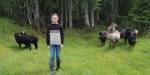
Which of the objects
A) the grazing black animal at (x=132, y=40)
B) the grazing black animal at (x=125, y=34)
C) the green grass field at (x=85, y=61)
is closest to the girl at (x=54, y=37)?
the green grass field at (x=85, y=61)

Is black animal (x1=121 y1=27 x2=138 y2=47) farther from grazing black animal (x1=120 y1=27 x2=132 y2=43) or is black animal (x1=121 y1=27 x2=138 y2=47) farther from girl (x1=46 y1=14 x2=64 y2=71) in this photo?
girl (x1=46 y1=14 x2=64 y2=71)

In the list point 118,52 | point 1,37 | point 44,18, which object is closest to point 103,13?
point 44,18

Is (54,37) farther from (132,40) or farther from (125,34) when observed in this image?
(125,34)

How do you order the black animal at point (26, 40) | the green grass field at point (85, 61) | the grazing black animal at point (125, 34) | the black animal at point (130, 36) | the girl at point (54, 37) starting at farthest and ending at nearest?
1. the grazing black animal at point (125, 34)
2. the black animal at point (130, 36)
3. the black animal at point (26, 40)
4. the green grass field at point (85, 61)
5. the girl at point (54, 37)

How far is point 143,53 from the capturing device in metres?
27.6

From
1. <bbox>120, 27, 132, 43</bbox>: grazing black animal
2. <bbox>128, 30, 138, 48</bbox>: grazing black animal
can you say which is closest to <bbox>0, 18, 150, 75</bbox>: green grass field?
<bbox>128, 30, 138, 48</bbox>: grazing black animal

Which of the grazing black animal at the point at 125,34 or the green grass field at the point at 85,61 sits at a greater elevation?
the grazing black animal at the point at 125,34

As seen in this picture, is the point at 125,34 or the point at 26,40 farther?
the point at 125,34

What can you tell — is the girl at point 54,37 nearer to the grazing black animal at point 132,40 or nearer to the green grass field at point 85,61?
the green grass field at point 85,61

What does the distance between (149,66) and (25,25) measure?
24.7 metres

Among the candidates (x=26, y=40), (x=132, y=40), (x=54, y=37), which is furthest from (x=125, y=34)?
(x=54, y=37)

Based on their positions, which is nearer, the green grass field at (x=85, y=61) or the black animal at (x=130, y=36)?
the green grass field at (x=85, y=61)

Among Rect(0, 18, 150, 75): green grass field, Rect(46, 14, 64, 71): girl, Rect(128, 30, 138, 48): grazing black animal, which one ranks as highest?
Rect(46, 14, 64, 71): girl

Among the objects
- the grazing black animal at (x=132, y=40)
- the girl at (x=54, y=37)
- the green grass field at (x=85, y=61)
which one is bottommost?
the green grass field at (x=85, y=61)
